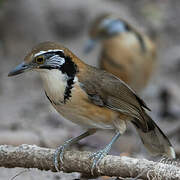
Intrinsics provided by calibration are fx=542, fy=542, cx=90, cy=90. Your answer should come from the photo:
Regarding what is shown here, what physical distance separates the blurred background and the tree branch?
10.0 feet

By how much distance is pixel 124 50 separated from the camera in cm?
722

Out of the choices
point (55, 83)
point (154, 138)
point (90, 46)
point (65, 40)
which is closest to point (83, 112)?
point (55, 83)

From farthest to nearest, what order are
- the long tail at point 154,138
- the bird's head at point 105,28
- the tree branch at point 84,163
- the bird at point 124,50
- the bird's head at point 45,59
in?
the bird's head at point 105,28, the bird at point 124,50, the long tail at point 154,138, the bird's head at point 45,59, the tree branch at point 84,163

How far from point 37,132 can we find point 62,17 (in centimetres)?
340

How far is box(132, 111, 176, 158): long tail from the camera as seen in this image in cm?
412

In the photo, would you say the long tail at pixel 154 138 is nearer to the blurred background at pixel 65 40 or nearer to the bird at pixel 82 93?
the bird at pixel 82 93

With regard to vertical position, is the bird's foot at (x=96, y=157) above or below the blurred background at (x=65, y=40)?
above

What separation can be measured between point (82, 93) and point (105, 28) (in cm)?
397

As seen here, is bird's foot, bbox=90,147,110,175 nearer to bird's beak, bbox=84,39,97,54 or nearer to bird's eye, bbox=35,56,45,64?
bird's eye, bbox=35,56,45,64

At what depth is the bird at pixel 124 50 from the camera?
7.10m

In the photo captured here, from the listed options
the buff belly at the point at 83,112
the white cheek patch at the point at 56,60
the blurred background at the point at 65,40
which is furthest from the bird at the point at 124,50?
the white cheek patch at the point at 56,60

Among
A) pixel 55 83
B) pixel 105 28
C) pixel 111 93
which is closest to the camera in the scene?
pixel 55 83

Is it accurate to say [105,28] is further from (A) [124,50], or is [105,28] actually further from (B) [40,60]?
(B) [40,60]

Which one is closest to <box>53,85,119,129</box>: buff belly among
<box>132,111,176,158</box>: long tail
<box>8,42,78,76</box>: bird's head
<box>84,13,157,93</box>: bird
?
<box>8,42,78,76</box>: bird's head
